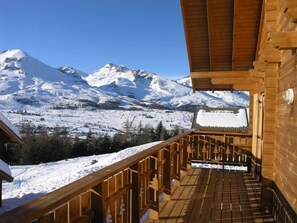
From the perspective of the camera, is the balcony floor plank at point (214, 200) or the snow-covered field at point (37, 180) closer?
the balcony floor plank at point (214, 200)

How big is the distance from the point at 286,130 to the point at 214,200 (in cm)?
210

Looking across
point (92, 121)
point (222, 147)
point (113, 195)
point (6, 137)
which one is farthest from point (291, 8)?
point (92, 121)

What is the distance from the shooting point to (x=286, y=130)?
144 inches

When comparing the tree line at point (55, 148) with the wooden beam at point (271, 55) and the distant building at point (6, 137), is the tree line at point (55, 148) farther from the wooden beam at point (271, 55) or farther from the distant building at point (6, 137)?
the wooden beam at point (271, 55)

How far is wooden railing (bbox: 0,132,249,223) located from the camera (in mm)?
1703

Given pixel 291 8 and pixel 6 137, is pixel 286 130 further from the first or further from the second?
pixel 6 137

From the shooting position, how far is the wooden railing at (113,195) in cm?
170

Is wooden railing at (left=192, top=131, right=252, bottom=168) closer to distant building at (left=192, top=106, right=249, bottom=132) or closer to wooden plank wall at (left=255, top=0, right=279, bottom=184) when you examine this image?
distant building at (left=192, top=106, right=249, bottom=132)

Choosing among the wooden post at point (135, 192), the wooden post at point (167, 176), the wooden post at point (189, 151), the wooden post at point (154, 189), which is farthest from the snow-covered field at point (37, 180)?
the wooden post at point (135, 192)

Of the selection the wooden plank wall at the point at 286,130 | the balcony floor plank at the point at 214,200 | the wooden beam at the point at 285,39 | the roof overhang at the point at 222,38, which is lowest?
the balcony floor plank at the point at 214,200

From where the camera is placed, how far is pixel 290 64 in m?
3.49

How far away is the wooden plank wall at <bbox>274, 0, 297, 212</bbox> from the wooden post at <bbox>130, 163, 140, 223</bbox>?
1.64m

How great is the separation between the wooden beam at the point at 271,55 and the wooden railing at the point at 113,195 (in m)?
1.90

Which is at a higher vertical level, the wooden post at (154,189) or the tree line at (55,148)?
the wooden post at (154,189)
